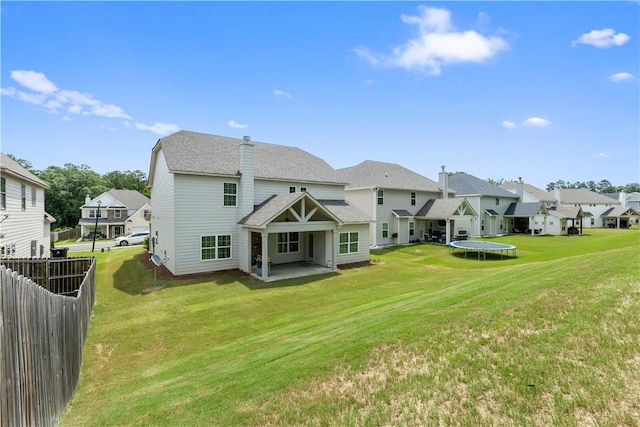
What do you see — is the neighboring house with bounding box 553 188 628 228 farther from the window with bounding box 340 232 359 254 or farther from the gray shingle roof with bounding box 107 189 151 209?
the gray shingle roof with bounding box 107 189 151 209

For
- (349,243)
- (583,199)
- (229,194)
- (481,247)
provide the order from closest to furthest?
1. (229,194)
2. (349,243)
3. (481,247)
4. (583,199)

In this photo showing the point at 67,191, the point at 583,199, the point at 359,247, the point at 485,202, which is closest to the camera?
the point at 359,247

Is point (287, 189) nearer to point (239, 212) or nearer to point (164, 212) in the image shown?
point (239, 212)

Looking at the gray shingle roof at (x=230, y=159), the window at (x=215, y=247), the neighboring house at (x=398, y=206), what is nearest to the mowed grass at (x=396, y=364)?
the window at (x=215, y=247)

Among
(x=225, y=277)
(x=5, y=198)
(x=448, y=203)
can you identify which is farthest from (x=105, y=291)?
(x=448, y=203)

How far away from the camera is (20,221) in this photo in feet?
56.1

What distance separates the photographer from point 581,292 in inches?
266

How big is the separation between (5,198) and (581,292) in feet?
74.7

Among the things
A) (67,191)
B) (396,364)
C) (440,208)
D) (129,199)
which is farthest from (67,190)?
(396,364)

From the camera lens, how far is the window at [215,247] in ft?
58.3

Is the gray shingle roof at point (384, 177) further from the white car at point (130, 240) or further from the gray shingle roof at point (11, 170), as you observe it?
the white car at point (130, 240)

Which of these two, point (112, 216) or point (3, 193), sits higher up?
point (3, 193)

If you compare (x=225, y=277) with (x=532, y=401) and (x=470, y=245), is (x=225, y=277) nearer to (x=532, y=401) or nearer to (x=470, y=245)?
(x=532, y=401)

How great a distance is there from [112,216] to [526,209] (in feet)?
204
